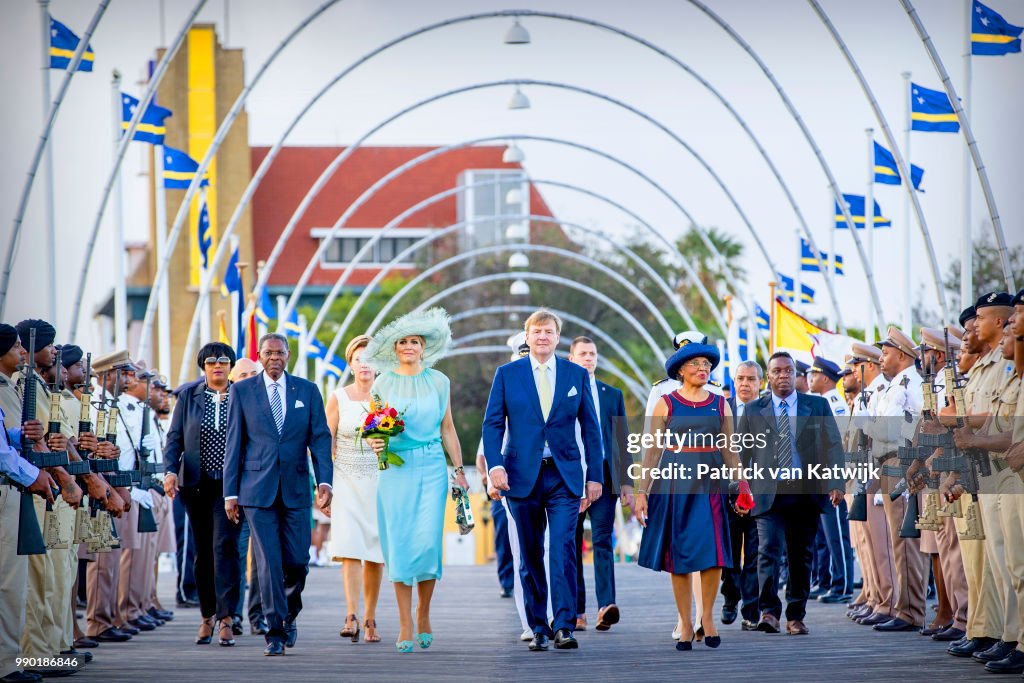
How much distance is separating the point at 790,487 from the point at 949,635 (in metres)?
2.09

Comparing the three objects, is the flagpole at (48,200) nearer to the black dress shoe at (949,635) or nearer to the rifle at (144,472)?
the rifle at (144,472)

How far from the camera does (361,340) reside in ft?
51.3

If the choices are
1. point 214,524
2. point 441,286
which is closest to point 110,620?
point 214,524

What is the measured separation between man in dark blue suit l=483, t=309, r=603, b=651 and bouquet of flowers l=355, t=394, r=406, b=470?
709 mm

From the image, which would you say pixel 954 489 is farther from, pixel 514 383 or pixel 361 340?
pixel 361 340

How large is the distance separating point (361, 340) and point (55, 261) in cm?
781

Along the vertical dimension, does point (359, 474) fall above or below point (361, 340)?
below

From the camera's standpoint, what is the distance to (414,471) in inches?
552

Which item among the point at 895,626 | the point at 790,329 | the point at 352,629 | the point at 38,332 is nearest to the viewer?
the point at 38,332

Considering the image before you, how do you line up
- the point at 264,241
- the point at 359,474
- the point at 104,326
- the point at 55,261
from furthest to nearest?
the point at 104,326 → the point at 264,241 → the point at 55,261 → the point at 359,474

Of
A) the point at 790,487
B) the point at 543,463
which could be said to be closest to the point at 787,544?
the point at 790,487

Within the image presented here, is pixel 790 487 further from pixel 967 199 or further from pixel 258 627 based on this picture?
pixel 967 199

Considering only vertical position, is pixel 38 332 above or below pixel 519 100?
below

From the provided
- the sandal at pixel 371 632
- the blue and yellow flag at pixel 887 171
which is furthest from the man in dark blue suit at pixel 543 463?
the blue and yellow flag at pixel 887 171
